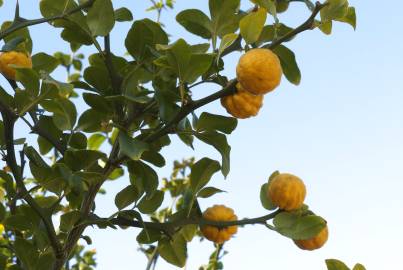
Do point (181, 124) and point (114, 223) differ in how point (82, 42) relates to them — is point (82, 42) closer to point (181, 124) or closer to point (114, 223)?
point (181, 124)

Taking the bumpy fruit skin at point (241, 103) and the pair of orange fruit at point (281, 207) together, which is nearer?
the bumpy fruit skin at point (241, 103)

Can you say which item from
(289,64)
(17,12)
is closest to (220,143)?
(289,64)

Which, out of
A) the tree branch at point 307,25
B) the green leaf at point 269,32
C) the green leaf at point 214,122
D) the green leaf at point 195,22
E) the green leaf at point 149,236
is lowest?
the green leaf at point 149,236

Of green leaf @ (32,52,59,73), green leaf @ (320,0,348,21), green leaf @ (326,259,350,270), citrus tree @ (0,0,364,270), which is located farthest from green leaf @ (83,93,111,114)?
green leaf @ (326,259,350,270)

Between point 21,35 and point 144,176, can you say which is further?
point 21,35

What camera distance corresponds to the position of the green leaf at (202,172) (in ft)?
4.49

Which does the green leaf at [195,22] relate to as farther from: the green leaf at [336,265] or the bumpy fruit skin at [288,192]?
the green leaf at [336,265]

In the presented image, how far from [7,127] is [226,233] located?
592mm

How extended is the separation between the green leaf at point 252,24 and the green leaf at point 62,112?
512 millimetres

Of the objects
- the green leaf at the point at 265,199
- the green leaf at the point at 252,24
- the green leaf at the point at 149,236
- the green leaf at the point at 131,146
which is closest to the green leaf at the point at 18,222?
the green leaf at the point at 149,236

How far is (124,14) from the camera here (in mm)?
1439

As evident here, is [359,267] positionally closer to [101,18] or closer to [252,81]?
[252,81]

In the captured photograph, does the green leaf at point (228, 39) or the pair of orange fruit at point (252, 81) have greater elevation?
the green leaf at point (228, 39)

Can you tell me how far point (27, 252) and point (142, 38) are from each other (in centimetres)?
60
